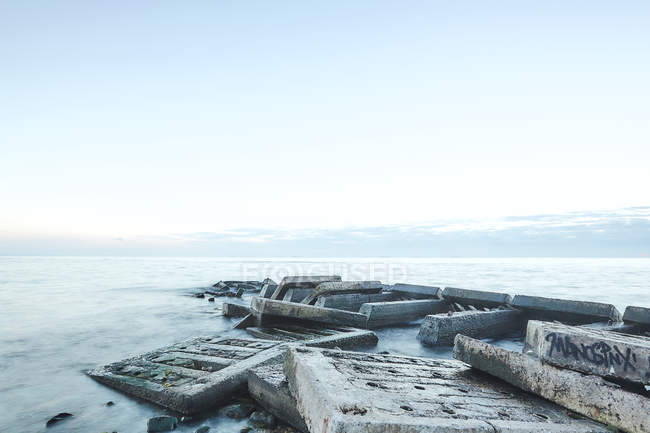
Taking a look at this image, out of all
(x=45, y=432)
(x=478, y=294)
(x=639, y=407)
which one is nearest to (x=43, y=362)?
(x=45, y=432)

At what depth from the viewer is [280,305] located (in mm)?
7340

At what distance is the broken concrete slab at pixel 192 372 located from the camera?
376cm

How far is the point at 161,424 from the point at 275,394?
3.46ft

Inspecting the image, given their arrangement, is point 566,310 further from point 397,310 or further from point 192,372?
point 192,372

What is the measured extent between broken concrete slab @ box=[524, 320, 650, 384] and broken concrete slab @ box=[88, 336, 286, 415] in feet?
9.52

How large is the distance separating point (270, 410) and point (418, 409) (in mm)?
1795

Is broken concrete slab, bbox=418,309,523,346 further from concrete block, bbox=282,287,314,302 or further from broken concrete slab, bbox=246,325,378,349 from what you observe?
concrete block, bbox=282,287,314,302

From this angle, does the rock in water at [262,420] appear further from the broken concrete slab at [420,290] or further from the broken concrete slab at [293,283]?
the broken concrete slab at [420,290]

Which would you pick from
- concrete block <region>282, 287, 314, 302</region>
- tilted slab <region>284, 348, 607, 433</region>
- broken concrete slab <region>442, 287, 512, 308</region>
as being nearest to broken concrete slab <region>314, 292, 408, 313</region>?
concrete block <region>282, 287, 314, 302</region>

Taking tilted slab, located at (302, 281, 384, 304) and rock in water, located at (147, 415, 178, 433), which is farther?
tilted slab, located at (302, 281, 384, 304)

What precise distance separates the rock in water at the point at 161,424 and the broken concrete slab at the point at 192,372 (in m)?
0.19

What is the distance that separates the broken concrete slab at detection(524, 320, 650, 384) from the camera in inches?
96.5

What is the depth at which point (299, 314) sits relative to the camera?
714cm

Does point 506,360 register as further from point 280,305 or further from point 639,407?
point 280,305
